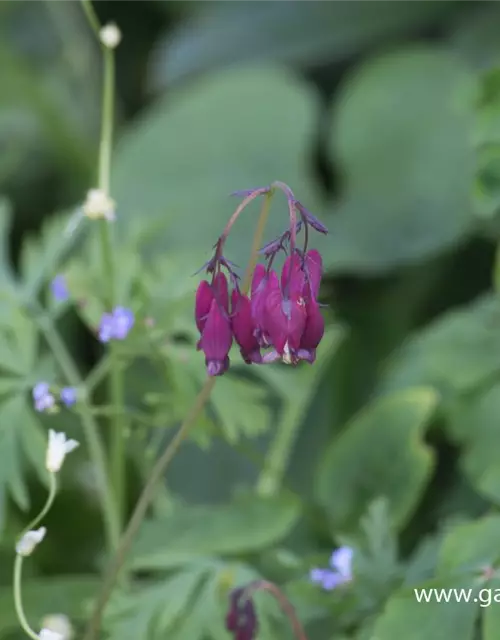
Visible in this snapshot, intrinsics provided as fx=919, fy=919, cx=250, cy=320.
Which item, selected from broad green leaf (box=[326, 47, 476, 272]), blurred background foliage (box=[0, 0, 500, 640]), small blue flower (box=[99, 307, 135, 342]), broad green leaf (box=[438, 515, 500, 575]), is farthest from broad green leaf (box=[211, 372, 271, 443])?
broad green leaf (box=[326, 47, 476, 272])

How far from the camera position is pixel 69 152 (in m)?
1.92

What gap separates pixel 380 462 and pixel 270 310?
1.89 feet

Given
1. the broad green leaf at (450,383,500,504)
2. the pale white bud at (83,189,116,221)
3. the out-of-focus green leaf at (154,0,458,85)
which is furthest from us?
the out-of-focus green leaf at (154,0,458,85)

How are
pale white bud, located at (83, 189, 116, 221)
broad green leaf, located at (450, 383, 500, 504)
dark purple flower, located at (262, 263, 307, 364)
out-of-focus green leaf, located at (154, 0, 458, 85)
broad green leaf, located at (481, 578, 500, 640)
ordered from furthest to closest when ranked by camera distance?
out-of-focus green leaf, located at (154, 0, 458, 85) < broad green leaf, located at (450, 383, 500, 504) < pale white bud, located at (83, 189, 116, 221) < broad green leaf, located at (481, 578, 500, 640) < dark purple flower, located at (262, 263, 307, 364)

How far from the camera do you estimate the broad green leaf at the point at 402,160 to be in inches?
63.1

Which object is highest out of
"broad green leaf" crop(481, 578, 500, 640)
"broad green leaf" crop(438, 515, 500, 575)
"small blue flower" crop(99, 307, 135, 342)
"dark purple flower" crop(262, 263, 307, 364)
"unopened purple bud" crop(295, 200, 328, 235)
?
"small blue flower" crop(99, 307, 135, 342)

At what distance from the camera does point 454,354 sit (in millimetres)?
1140

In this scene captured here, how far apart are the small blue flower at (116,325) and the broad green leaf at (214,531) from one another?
24cm

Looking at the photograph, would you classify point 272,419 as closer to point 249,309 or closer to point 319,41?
point 249,309

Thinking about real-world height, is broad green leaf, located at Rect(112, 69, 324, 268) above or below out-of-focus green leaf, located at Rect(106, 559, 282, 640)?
A: above

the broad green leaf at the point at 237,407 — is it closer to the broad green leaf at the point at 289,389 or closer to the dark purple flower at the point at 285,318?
the broad green leaf at the point at 289,389

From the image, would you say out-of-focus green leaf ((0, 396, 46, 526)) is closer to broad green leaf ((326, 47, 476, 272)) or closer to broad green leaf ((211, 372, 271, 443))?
broad green leaf ((211, 372, 271, 443))

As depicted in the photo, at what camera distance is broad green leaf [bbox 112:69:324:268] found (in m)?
1.70

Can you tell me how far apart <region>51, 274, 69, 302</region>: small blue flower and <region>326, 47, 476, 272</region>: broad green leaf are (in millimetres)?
688
